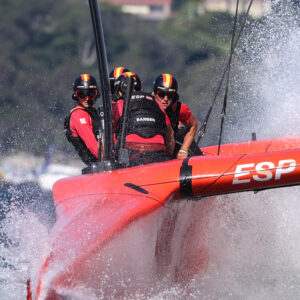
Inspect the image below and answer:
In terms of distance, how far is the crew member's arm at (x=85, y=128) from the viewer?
509 centimetres

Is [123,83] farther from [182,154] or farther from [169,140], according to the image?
[182,154]

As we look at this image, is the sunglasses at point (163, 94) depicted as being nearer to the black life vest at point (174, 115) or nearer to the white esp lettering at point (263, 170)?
the black life vest at point (174, 115)

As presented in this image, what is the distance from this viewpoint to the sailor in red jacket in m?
5.17

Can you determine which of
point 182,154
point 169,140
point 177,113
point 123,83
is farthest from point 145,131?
point 177,113

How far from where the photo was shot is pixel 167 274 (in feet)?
14.6

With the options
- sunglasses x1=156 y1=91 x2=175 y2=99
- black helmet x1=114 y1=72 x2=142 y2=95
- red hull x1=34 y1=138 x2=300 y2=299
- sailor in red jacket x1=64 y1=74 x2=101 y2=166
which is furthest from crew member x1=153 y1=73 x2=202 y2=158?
red hull x1=34 y1=138 x2=300 y2=299

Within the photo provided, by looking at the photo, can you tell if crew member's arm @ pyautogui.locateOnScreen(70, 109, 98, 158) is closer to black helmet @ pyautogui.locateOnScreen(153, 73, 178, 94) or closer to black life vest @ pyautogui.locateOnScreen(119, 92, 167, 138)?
black life vest @ pyautogui.locateOnScreen(119, 92, 167, 138)

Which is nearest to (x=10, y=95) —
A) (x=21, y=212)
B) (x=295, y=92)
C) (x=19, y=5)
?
(x=19, y=5)

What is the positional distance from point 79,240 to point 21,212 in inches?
50.3

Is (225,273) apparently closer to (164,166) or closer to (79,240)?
(164,166)

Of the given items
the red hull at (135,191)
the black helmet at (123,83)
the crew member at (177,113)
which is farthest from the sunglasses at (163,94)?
the red hull at (135,191)

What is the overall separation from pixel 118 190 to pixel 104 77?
0.69 metres

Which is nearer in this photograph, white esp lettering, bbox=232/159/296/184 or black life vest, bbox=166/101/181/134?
A: white esp lettering, bbox=232/159/296/184

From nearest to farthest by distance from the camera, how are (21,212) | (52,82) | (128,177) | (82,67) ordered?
(128,177)
(21,212)
(52,82)
(82,67)
